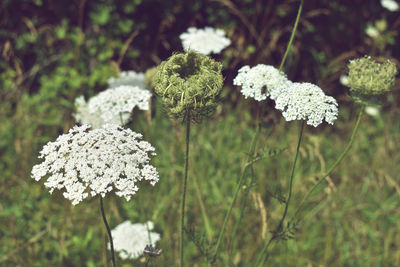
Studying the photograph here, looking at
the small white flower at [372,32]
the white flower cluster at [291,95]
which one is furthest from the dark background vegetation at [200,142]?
the white flower cluster at [291,95]

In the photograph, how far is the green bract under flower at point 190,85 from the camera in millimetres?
1910

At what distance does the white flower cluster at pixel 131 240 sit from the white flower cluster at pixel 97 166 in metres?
1.09

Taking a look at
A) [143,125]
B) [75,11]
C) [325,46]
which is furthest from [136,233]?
[325,46]

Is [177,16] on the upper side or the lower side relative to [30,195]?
upper

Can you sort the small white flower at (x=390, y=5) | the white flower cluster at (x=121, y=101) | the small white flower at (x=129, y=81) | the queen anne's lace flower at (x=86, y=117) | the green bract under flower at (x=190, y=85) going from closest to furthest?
1. the green bract under flower at (x=190, y=85)
2. the white flower cluster at (x=121, y=101)
3. the queen anne's lace flower at (x=86, y=117)
4. the small white flower at (x=129, y=81)
5. the small white flower at (x=390, y=5)

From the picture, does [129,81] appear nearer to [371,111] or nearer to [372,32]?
[371,111]

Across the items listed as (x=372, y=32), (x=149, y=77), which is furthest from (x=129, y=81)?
(x=372, y=32)

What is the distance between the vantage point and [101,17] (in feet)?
18.7

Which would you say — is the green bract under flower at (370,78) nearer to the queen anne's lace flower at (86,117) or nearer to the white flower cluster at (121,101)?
the white flower cluster at (121,101)

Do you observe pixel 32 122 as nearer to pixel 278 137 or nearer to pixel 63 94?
pixel 63 94

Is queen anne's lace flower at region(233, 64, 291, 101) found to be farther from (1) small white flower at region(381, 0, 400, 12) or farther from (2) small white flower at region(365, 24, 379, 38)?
(1) small white flower at region(381, 0, 400, 12)

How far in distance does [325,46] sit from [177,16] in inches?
103

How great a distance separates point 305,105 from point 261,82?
1.28ft

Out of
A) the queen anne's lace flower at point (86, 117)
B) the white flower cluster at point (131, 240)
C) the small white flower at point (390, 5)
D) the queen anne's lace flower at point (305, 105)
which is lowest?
the white flower cluster at point (131, 240)
